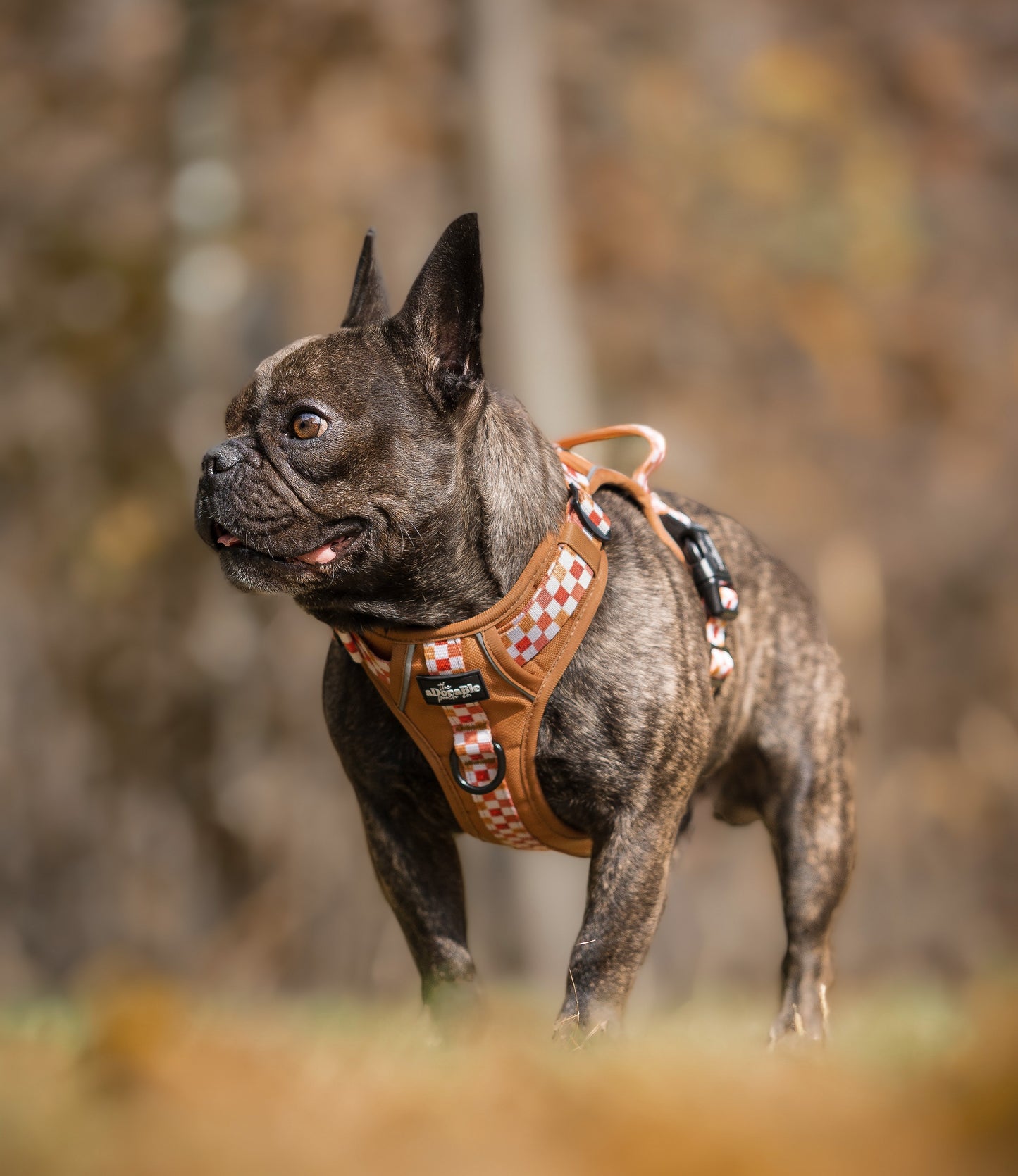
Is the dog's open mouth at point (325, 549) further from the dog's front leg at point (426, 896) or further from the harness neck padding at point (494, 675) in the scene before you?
the dog's front leg at point (426, 896)

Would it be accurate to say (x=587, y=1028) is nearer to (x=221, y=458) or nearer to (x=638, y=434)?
(x=221, y=458)

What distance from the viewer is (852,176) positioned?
13086mm

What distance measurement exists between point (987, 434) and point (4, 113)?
10.6m

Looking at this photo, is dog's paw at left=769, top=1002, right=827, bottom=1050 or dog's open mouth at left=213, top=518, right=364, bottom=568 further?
dog's paw at left=769, top=1002, right=827, bottom=1050

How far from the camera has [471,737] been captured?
10.7ft

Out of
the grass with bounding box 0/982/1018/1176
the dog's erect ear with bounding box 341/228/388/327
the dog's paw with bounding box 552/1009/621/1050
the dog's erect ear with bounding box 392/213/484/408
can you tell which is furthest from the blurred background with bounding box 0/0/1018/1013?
the grass with bounding box 0/982/1018/1176

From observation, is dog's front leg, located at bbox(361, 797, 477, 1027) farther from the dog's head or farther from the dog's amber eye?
the dog's amber eye

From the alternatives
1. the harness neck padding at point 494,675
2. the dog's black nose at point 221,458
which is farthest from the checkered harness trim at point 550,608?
the dog's black nose at point 221,458

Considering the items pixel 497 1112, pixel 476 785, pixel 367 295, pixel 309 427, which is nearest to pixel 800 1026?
pixel 476 785

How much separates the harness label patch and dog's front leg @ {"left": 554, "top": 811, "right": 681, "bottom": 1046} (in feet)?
1.69

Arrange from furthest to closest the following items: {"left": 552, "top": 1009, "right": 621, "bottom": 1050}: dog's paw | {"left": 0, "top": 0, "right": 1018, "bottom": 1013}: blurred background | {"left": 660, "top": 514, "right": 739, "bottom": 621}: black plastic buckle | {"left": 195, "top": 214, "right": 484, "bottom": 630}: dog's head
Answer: {"left": 0, "top": 0, "right": 1018, "bottom": 1013}: blurred background → {"left": 660, "top": 514, "right": 739, "bottom": 621}: black plastic buckle → {"left": 195, "top": 214, "right": 484, "bottom": 630}: dog's head → {"left": 552, "top": 1009, "right": 621, "bottom": 1050}: dog's paw

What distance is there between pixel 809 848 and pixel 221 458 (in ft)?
7.18

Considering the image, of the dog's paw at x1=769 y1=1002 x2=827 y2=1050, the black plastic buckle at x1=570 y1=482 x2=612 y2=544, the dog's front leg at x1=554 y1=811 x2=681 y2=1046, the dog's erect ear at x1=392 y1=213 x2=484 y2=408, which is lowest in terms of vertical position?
the dog's paw at x1=769 y1=1002 x2=827 y2=1050

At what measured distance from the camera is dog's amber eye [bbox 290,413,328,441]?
3.21 meters
